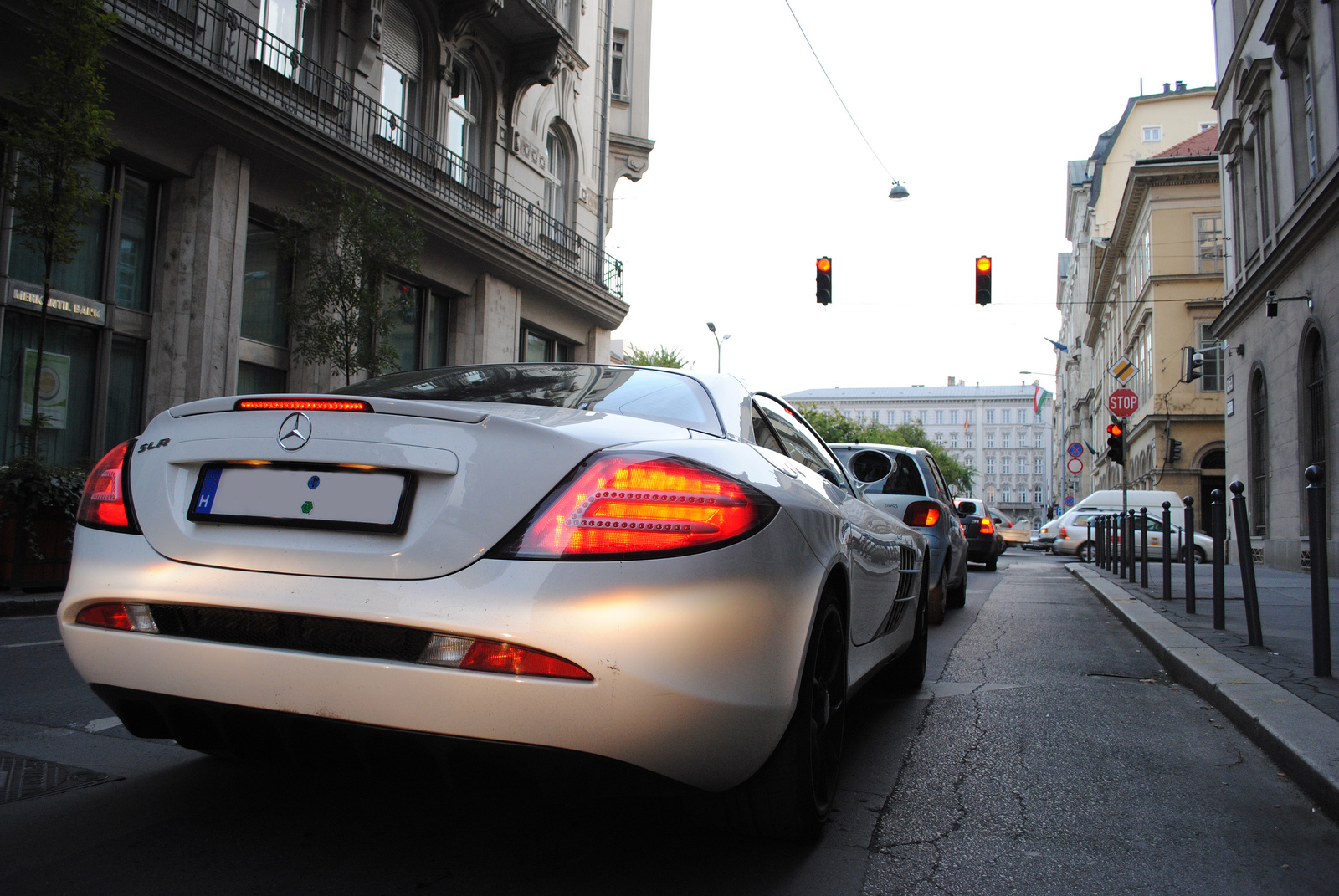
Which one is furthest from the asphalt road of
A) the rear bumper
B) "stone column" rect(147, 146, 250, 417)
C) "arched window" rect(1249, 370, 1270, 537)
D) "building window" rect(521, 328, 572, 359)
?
"arched window" rect(1249, 370, 1270, 537)

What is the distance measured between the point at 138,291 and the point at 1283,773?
12580 millimetres

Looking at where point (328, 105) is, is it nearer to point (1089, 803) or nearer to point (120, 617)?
point (120, 617)

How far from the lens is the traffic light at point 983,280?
19.9m

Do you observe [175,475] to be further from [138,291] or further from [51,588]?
[138,291]

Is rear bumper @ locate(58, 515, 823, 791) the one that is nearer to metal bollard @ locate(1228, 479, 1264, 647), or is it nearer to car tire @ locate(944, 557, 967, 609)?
metal bollard @ locate(1228, 479, 1264, 647)

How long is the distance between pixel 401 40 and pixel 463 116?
216 centimetres

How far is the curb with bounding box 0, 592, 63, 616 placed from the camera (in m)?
7.93

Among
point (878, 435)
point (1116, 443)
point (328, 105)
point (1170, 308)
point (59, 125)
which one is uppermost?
point (1170, 308)

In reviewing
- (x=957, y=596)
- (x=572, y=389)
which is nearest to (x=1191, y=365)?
(x=957, y=596)

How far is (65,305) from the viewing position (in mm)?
11305

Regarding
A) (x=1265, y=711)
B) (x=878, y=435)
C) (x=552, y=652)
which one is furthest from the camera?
(x=878, y=435)

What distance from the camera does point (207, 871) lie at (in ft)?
7.91

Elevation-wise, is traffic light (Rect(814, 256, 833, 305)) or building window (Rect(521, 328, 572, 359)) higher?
traffic light (Rect(814, 256, 833, 305))

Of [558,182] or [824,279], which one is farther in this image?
[558,182]
